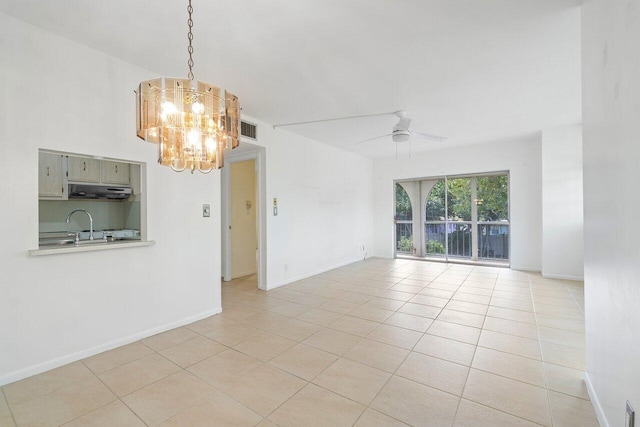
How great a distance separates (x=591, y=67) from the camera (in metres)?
1.71

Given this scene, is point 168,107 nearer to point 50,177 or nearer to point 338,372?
point 338,372

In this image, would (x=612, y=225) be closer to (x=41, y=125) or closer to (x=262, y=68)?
(x=262, y=68)

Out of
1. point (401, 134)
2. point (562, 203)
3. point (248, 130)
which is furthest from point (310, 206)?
point (562, 203)

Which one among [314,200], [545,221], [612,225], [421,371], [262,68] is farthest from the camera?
[314,200]

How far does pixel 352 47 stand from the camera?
242 cm

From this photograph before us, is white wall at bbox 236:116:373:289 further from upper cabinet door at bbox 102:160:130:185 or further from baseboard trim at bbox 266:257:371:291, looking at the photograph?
upper cabinet door at bbox 102:160:130:185

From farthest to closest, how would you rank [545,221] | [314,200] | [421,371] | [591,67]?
[314,200] → [545,221] → [421,371] → [591,67]

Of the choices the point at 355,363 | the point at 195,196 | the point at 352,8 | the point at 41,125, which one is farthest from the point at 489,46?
the point at 41,125

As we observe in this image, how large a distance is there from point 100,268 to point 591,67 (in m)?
4.01

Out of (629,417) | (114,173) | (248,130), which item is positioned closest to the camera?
(629,417)

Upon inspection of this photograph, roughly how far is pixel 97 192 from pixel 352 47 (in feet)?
11.6

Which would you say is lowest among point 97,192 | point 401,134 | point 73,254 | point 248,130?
point 73,254

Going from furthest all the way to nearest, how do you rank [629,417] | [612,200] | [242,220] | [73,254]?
1. [242,220]
2. [73,254]
3. [612,200]
4. [629,417]

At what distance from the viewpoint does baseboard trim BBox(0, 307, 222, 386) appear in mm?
2039
